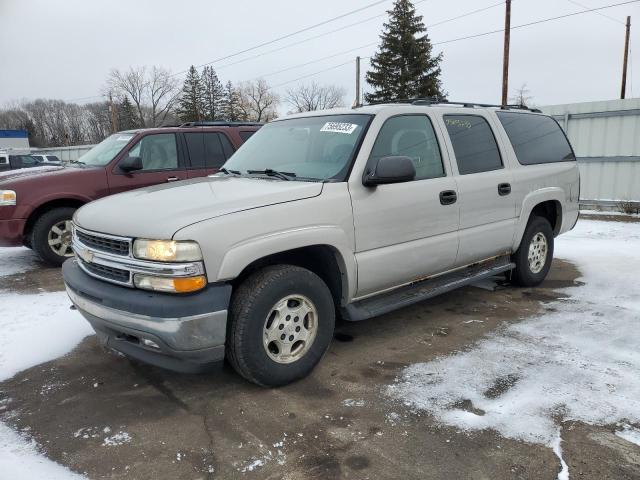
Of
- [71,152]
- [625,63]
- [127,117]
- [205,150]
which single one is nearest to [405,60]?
[625,63]

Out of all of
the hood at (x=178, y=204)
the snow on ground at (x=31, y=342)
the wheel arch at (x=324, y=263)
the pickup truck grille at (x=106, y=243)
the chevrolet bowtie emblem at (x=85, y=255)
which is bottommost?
the snow on ground at (x=31, y=342)

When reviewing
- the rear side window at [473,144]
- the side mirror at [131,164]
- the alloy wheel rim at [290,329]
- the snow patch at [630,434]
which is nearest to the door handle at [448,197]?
the rear side window at [473,144]

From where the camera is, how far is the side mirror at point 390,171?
3.45m

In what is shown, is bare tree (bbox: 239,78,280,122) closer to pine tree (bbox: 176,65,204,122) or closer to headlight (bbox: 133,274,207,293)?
pine tree (bbox: 176,65,204,122)

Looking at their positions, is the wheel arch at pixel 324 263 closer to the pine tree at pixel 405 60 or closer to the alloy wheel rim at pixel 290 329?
the alloy wheel rim at pixel 290 329

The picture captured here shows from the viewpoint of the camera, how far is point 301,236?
3.21 metres

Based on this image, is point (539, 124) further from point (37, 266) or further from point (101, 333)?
point (37, 266)

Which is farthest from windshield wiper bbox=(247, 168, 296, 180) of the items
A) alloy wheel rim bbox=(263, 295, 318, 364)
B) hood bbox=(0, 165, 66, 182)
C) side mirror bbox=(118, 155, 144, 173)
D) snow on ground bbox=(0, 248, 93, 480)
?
hood bbox=(0, 165, 66, 182)

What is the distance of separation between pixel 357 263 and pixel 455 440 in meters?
1.33

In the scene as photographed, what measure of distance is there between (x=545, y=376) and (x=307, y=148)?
242cm

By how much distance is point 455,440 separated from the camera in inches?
107

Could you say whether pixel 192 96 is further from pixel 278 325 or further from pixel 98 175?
pixel 278 325

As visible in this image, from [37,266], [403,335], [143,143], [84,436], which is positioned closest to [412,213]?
[403,335]

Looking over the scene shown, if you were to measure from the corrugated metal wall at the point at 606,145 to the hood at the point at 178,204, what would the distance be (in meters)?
10.2
